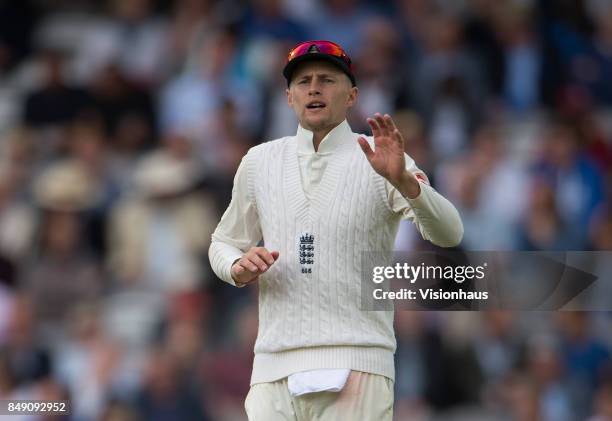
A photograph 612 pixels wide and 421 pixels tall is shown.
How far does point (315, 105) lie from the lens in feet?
17.8

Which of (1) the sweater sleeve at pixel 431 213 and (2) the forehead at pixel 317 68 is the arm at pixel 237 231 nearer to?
(2) the forehead at pixel 317 68

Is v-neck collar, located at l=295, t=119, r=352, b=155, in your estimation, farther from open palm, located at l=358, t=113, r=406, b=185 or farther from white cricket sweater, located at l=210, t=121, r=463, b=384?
open palm, located at l=358, t=113, r=406, b=185

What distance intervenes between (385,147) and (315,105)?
1.58 feet

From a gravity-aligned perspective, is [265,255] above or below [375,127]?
below

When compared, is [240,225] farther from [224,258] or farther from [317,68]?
[317,68]

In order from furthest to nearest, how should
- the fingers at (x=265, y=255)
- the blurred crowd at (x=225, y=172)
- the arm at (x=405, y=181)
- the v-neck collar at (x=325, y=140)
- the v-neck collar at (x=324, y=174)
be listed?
1. the blurred crowd at (x=225, y=172)
2. the v-neck collar at (x=325, y=140)
3. the v-neck collar at (x=324, y=174)
4. the fingers at (x=265, y=255)
5. the arm at (x=405, y=181)

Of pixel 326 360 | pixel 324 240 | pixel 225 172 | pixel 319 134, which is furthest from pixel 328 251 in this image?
pixel 225 172

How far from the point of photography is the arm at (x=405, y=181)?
5.00 m

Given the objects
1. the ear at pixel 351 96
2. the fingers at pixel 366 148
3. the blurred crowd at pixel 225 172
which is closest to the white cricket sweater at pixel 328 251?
the ear at pixel 351 96

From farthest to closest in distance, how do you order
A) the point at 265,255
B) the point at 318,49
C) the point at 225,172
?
the point at 225,172, the point at 318,49, the point at 265,255

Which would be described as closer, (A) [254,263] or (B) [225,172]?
(A) [254,263]

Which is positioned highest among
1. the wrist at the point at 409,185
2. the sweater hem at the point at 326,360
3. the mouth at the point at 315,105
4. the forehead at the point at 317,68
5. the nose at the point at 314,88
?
the forehead at the point at 317,68

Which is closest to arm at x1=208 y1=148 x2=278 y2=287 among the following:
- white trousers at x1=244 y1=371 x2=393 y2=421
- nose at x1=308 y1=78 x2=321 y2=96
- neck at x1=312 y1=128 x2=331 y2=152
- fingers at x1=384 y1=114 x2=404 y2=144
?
neck at x1=312 y1=128 x2=331 y2=152

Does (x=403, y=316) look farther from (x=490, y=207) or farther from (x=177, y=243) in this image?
(x=177, y=243)
